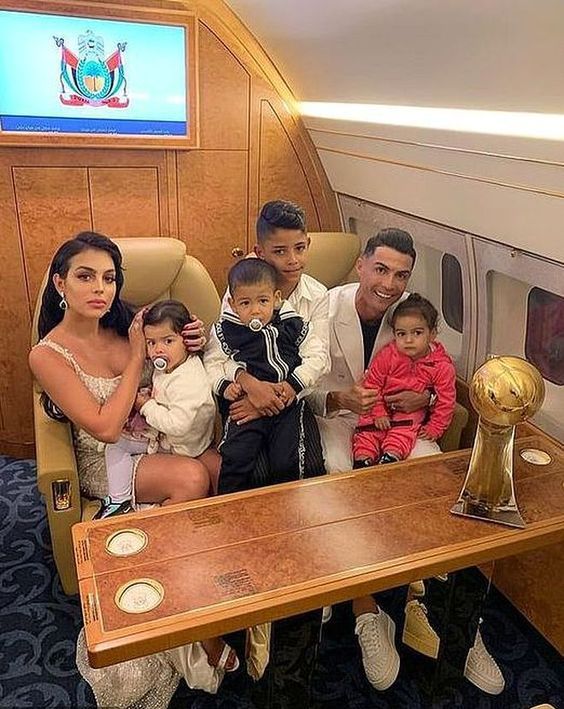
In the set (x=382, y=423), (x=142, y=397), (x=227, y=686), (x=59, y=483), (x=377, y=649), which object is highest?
(x=142, y=397)

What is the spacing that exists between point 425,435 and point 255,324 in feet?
2.59

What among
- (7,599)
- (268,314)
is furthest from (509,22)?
(7,599)

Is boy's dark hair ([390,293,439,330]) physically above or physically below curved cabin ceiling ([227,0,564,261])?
below

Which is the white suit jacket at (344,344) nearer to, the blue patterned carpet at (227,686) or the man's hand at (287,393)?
the man's hand at (287,393)

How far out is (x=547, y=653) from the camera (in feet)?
7.34

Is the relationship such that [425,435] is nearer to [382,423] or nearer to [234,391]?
[382,423]

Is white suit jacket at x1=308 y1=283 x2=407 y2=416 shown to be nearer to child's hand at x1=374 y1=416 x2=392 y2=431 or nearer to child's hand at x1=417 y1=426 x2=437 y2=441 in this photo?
child's hand at x1=374 y1=416 x2=392 y2=431

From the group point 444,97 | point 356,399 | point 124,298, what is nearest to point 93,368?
point 124,298

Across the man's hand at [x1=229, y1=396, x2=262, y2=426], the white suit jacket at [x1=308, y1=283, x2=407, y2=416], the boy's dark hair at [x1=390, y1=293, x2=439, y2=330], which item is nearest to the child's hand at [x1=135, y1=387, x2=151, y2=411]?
the man's hand at [x1=229, y1=396, x2=262, y2=426]

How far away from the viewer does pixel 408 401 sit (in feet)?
7.66

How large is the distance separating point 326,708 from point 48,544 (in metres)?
1.36

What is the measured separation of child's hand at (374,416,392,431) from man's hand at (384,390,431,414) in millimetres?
51

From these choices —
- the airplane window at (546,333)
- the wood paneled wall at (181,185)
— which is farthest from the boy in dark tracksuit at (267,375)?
the wood paneled wall at (181,185)

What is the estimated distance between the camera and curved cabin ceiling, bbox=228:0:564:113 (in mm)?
1417
